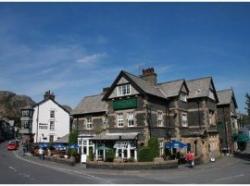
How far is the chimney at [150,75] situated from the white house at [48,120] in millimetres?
35666

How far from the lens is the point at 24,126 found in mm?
72250

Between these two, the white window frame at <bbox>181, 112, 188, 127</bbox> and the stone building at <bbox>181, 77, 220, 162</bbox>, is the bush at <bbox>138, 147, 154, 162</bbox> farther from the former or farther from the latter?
the white window frame at <bbox>181, 112, 188, 127</bbox>

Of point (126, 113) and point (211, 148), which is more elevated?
point (126, 113)

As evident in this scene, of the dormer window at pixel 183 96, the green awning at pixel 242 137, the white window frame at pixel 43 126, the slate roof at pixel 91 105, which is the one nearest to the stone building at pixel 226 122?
the green awning at pixel 242 137

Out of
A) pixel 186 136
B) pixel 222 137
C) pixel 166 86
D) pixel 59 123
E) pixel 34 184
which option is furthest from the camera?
pixel 59 123

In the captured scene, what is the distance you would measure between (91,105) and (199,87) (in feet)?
57.8

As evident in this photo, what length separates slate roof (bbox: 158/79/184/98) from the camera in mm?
40062

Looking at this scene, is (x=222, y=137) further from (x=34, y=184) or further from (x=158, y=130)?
(x=34, y=184)

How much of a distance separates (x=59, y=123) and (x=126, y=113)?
38.9 meters

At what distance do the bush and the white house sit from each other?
4347cm

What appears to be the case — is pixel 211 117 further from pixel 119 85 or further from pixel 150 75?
pixel 119 85

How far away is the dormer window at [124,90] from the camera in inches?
1465

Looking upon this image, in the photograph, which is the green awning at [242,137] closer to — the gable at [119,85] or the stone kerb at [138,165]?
the stone kerb at [138,165]

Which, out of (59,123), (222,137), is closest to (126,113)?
(222,137)
